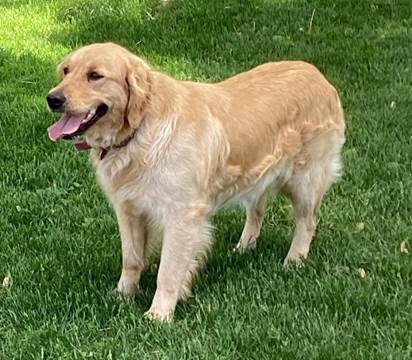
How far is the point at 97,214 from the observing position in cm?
555

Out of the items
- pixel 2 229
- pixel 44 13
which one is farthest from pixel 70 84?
pixel 44 13

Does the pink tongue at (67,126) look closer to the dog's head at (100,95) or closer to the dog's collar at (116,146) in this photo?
the dog's head at (100,95)


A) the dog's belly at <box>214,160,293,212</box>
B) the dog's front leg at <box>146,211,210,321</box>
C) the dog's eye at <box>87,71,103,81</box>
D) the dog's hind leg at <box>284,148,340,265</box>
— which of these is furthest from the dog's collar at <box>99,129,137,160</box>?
the dog's hind leg at <box>284,148,340,265</box>

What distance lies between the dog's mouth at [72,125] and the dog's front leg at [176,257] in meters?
0.64

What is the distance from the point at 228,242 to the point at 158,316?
1.17 meters

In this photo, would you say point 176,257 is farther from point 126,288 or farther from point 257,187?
point 257,187

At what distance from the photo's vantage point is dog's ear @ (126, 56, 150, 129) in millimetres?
4004

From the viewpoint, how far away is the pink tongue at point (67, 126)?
156 inches

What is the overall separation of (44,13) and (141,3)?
1156 millimetres

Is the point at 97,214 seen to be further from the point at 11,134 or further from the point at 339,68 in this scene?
the point at 339,68

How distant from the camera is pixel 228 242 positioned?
5312 mm

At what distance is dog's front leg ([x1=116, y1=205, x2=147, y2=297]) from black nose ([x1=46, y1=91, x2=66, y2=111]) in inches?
30.7

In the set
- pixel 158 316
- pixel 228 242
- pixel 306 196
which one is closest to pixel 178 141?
pixel 158 316

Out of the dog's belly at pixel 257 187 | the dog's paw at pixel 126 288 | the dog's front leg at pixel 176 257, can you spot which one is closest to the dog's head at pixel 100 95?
the dog's front leg at pixel 176 257
